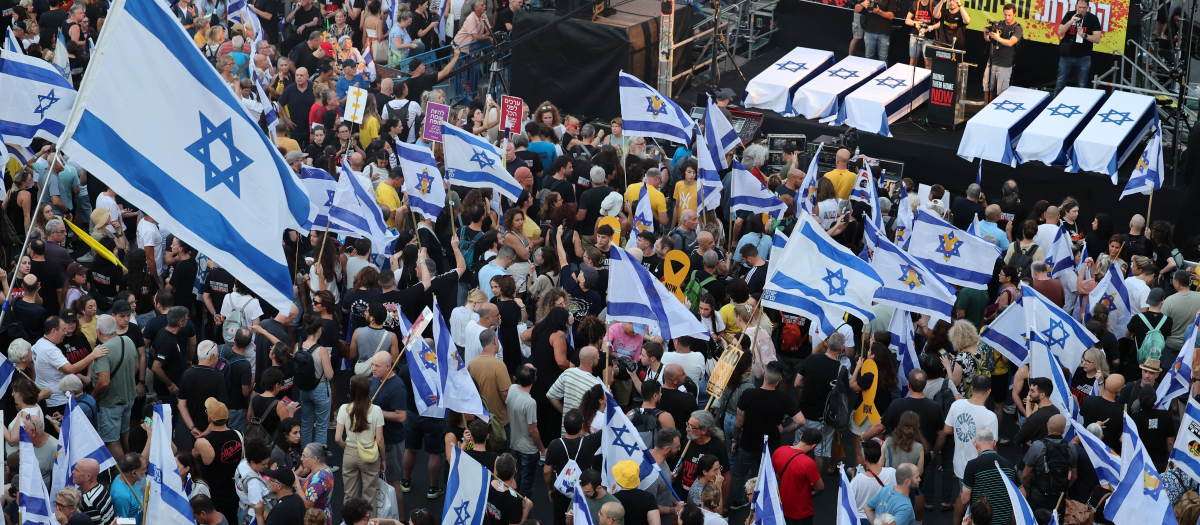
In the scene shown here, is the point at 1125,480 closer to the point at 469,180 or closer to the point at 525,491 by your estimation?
the point at 525,491

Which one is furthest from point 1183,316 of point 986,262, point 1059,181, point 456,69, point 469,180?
point 456,69

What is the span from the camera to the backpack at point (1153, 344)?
467 inches

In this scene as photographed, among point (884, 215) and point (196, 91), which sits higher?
point (196, 91)

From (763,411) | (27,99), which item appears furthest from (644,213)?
(27,99)

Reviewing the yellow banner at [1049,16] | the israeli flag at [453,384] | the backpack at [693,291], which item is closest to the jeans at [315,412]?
the israeli flag at [453,384]

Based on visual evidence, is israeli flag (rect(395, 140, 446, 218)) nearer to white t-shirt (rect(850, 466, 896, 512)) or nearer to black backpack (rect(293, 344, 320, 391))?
black backpack (rect(293, 344, 320, 391))

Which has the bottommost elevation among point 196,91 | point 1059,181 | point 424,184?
point 1059,181

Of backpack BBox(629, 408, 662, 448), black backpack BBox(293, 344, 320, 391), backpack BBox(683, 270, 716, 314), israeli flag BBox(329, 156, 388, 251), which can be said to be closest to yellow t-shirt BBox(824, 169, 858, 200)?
backpack BBox(683, 270, 716, 314)

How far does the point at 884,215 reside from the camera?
15867 millimetres

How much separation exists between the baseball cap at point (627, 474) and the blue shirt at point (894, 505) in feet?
6.09

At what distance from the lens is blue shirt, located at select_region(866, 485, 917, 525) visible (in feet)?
30.5

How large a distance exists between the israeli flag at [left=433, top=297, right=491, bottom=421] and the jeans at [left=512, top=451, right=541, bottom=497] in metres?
0.83

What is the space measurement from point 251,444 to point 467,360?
98.6 inches

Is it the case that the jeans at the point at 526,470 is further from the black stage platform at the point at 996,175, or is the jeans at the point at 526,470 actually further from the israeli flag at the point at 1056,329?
the black stage platform at the point at 996,175
